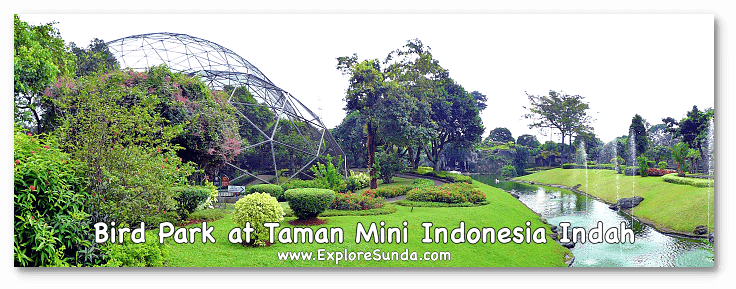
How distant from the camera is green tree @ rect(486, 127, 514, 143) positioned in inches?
1503

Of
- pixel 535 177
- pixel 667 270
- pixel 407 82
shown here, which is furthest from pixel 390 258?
pixel 535 177

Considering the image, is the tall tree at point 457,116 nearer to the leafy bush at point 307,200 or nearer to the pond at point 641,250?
the pond at point 641,250

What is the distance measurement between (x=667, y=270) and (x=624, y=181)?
13448 millimetres

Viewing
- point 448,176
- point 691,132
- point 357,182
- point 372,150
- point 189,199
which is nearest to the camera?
point 189,199

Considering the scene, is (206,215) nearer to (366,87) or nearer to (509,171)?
(366,87)

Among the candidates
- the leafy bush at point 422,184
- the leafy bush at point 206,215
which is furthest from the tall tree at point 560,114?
the leafy bush at point 206,215

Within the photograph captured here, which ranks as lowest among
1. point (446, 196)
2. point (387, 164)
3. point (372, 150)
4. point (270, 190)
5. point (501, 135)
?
point (446, 196)

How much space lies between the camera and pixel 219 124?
36.7 ft

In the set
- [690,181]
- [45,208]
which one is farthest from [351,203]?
[690,181]

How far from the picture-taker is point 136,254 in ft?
18.5

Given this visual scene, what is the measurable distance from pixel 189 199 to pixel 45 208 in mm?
3823

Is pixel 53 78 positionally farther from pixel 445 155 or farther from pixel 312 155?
pixel 445 155

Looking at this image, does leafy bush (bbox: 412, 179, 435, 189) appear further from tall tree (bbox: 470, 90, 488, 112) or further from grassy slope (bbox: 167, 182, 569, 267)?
tall tree (bbox: 470, 90, 488, 112)

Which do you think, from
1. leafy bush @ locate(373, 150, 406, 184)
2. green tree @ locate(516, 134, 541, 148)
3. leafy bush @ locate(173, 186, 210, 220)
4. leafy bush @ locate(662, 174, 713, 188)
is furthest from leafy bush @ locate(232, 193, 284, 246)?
green tree @ locate(516, 134, 541, 148)
